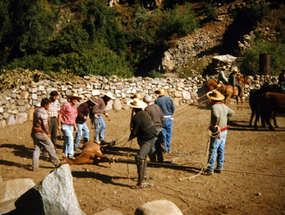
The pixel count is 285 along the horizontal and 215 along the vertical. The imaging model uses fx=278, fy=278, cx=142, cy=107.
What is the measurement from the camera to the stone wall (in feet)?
41.6

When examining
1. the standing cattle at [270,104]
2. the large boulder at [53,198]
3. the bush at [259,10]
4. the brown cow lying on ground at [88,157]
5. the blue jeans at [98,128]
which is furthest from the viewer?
the bush at [259,10]

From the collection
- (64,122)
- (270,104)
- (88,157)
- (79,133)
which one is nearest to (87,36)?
(79,133)

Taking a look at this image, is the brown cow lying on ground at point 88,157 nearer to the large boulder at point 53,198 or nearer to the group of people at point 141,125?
the group of people at point 141,125

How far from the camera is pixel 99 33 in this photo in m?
27.7

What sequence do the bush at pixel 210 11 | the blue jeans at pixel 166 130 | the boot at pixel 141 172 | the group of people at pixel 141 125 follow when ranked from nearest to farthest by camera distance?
the boot at pixel 141 172, the group of people at pixel 141 125, the blue jeans at pixel 166 130, the bush at pixel 210 11

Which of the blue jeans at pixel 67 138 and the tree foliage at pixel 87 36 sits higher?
the tree foliage at pixel 87 36

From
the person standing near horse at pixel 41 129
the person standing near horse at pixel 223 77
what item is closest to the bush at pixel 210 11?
the person standing near horse at pixel 223 77

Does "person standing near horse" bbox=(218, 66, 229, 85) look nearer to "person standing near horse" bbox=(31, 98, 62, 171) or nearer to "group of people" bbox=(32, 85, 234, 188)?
"group of people" bbox=(32, 85, 234, 188)

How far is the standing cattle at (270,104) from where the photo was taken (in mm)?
10281

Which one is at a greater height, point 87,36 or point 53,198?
point 87,36

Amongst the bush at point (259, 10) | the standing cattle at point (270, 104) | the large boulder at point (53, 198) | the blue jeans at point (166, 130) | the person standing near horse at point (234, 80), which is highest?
the bush at point (259, 10)

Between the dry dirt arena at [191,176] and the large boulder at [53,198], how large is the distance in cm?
72

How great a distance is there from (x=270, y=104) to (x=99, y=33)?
68.1 ft

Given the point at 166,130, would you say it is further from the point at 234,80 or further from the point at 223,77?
the point at 223,77
